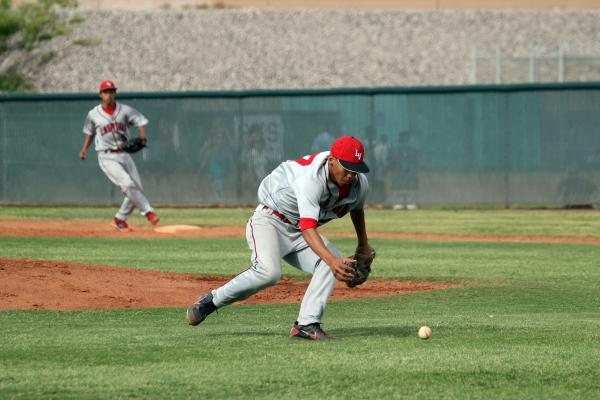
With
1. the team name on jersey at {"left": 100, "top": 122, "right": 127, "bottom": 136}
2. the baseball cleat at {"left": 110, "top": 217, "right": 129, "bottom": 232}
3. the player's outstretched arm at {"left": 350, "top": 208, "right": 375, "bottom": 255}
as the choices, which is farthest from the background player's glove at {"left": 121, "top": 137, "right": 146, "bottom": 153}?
the player's outstretched arm at {"left": 350, "top": 208, "right": 375, "bottom": 255}

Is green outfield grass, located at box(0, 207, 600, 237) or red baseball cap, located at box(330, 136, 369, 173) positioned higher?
red baseball cap, located at box(330, 136, 369, 173)

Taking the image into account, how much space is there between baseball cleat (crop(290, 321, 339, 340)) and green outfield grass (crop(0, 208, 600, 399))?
0.14 meters

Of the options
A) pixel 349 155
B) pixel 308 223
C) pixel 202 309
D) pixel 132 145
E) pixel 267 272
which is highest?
pixel 349 155

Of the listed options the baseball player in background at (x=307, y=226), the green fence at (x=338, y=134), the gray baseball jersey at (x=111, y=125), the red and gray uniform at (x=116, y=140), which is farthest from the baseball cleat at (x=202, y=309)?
the green fence at (x=338, y=134)

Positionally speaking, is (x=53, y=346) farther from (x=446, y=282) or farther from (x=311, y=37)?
(x=311, y=37)

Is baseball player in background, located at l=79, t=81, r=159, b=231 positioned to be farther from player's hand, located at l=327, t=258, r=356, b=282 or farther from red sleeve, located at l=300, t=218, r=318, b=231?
player's hand, located at l=327, t=258, r=356, b=282

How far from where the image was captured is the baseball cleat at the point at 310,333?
25.4ft

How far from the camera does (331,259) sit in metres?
7.32

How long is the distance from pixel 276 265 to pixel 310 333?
0.50 meters

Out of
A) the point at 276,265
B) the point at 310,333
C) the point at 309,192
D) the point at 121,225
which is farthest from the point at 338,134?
the point at 309,192

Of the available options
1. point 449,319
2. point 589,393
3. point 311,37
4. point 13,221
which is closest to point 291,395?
point 589,393

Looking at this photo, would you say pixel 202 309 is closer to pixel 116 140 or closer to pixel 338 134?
pixel 116 140

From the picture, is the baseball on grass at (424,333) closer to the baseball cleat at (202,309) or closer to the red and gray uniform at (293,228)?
the red and gray uniform at (293,228)

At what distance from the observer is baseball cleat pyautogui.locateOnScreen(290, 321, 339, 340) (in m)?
7.74
